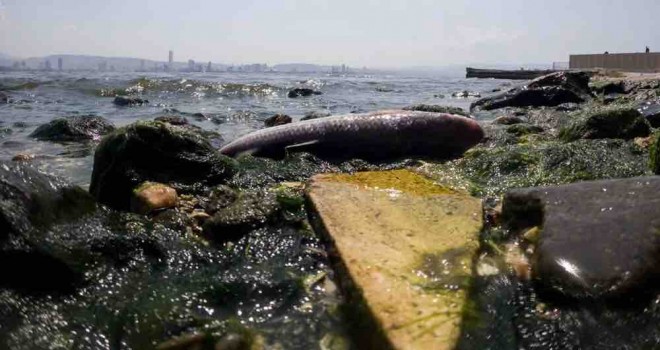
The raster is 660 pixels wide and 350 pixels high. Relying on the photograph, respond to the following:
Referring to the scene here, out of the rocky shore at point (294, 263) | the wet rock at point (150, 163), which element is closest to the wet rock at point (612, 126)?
the rocky shore at point (294, 263)

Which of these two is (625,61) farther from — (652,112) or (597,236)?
(597,236)

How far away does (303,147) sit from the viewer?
638 centimetres

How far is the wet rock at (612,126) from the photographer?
6.42m

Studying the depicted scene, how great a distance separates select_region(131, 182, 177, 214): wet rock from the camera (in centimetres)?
406

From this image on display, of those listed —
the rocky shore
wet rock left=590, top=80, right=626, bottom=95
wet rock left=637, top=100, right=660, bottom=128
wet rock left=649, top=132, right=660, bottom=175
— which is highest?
wet rock left=590, top=80, right=626, bottom=95

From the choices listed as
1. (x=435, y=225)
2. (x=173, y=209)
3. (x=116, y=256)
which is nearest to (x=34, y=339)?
(x=116, y=256)

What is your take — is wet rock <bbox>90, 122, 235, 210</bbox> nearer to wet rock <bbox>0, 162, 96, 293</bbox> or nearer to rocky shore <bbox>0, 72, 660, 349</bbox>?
rocky shore <bbox>0, 72, 660, 349</bbox>

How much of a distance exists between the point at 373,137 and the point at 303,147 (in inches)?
33.8

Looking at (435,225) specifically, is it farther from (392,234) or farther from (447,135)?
(447,135)

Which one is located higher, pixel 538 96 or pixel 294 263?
pixel 538 96

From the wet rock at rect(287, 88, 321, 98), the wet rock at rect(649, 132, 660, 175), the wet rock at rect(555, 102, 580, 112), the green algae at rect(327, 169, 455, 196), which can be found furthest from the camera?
the wet rock at rect(287, 88, 321, 98)

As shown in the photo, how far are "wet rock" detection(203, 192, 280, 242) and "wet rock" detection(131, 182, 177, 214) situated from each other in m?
0.48

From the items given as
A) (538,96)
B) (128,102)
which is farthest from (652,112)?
(128,102)

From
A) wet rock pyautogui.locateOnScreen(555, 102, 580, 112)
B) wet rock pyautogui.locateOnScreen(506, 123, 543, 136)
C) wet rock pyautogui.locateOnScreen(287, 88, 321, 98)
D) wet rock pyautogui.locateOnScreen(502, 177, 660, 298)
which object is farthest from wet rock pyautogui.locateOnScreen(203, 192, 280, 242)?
wet rock pyautogui.locateOnScreen(287, 88, 321, 98)
